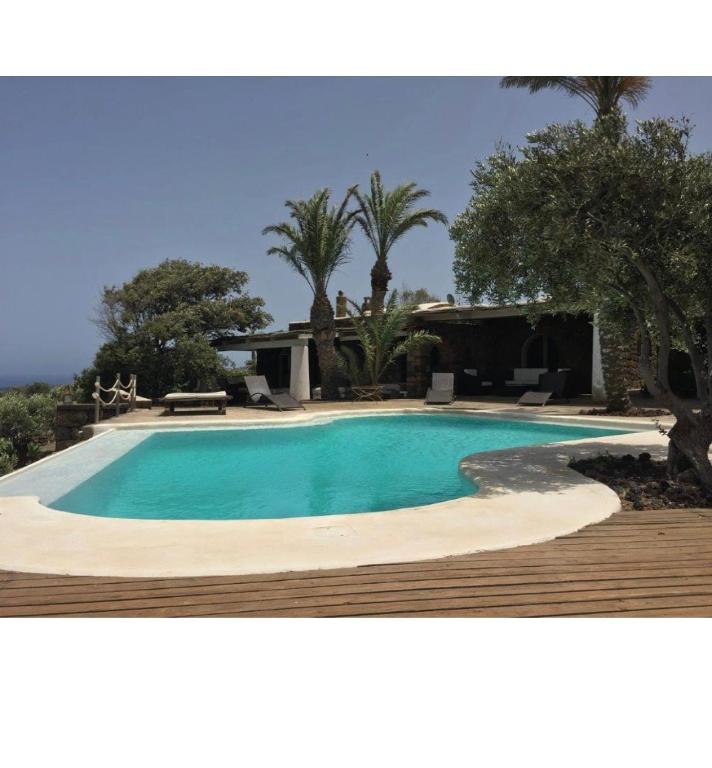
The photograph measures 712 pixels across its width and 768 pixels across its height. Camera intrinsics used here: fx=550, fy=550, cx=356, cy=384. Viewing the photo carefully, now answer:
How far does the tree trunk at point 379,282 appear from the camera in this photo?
67.6 ft

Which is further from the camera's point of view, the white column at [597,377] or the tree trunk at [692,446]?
the white column at [597,377]

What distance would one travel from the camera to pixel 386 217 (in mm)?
19766

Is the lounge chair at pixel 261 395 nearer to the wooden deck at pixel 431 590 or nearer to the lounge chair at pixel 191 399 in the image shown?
the lounge chair at pixel 191 399

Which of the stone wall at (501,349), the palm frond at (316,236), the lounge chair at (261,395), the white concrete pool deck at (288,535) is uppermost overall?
the palm frond at (316,236)

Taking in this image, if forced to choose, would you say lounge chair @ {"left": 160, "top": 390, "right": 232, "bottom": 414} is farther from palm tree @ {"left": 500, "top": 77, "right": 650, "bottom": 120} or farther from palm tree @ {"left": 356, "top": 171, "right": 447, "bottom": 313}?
palm tree @ {"left": 500, "top": 77, "right": 650, "bottom": 120}

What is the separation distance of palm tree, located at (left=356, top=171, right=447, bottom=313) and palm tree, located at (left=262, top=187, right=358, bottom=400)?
0.85m

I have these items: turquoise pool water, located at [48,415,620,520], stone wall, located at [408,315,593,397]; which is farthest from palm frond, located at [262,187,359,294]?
turquoise pool water, located at [48,415,620,520]

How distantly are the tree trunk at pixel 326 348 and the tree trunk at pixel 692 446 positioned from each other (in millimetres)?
14393

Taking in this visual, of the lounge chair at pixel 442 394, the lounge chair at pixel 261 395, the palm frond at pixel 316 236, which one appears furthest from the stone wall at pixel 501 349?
the lounge chair at pixel 261 395

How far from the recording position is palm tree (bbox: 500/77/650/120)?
12.3 m

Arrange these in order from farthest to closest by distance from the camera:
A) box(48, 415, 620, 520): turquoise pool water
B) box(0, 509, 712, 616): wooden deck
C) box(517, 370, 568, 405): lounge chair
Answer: box(517, 370, 568, 405): lounge chair → box(48, 415, 620, 520): turquoise pool water → box(0, 509, 712, 616): wooden deck

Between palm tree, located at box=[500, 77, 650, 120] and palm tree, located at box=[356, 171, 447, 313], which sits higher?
palm tree, located at box=[500, 77, 650, 120]
